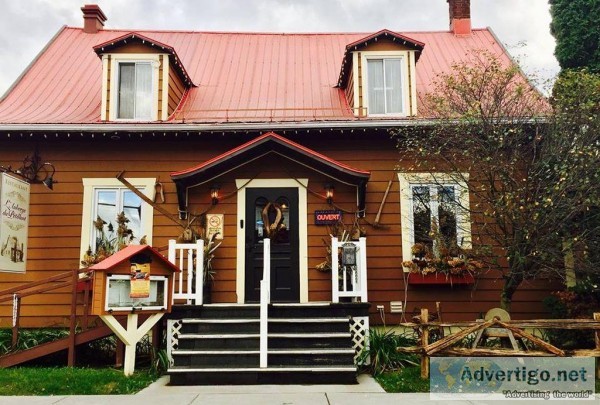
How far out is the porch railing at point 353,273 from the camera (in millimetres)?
8031

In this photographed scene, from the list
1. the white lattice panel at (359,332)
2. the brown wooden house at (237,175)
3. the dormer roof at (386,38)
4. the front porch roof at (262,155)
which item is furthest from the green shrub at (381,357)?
the dormer roof at (386,38)

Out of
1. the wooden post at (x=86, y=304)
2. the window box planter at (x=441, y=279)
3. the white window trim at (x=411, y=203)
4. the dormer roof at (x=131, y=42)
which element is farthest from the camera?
the dormer roof at (x=131, y=42)

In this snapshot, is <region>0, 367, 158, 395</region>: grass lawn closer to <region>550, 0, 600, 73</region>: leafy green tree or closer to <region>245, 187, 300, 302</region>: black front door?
<region>245, 187, 300, 302</region>: black front door

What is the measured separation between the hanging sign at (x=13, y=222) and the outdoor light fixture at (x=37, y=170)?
0.97 ft

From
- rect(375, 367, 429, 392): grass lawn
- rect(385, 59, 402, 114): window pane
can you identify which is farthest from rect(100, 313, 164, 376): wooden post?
rect(385, 59, 402, 114): window pane

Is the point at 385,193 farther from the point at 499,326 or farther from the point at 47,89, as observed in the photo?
the point at 47,89

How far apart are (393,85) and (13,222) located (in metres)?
7.36

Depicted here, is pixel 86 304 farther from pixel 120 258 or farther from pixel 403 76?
pixel 403 76

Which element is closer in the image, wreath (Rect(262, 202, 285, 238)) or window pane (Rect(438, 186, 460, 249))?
window pane (Rect(438, 186, 460, 249))

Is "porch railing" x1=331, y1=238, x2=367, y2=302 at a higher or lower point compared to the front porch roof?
lower

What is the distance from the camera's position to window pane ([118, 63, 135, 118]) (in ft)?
33.2

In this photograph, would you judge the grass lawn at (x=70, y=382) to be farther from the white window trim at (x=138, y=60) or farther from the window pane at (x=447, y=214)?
the window pane at (x=447, y=214)

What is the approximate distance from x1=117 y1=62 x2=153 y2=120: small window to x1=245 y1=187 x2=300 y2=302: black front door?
268cm

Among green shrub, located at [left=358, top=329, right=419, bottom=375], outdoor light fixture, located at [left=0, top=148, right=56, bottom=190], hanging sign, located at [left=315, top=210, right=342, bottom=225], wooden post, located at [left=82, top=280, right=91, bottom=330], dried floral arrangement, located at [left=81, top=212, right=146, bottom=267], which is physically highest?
outdoor light fixture, located at [left=0, top=148, right=56, bottom=190]
